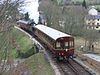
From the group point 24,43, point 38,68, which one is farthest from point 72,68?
point 24,43

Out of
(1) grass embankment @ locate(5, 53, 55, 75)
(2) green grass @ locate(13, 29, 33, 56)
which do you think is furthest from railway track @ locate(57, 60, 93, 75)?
(2) green grass @ locate(13, 29, 33, 56)

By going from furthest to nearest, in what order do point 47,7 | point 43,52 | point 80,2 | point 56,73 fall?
point 80,2, point 47,7, point 43,52, point 56,73

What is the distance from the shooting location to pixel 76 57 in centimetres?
2817

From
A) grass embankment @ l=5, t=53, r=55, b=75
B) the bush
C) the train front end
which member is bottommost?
the bush

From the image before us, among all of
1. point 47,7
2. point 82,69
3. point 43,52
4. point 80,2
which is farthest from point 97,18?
point 82,69

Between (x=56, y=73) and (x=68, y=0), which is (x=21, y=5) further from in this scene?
(x=68, y=0)

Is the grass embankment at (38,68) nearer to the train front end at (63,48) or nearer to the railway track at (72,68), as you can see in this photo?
the railway track at (72,68)

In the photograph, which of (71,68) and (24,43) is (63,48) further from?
(24,43)

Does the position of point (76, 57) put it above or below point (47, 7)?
below

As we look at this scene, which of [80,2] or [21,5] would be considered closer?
[21,5]

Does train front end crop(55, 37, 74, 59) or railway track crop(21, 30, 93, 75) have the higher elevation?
train front end crop(55, 37, 74, 59)

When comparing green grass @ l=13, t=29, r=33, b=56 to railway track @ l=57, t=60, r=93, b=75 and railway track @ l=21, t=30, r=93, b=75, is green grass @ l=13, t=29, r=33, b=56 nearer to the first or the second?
railway track @ l=21, t=30, r=93, b=75

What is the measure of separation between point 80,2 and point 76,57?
68.0 metres

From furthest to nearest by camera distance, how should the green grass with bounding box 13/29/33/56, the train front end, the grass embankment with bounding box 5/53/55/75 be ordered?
the green grass with bounding box 13/29/33/56 < the train front end < the grass embankment with bounding box 5/53/55/75
